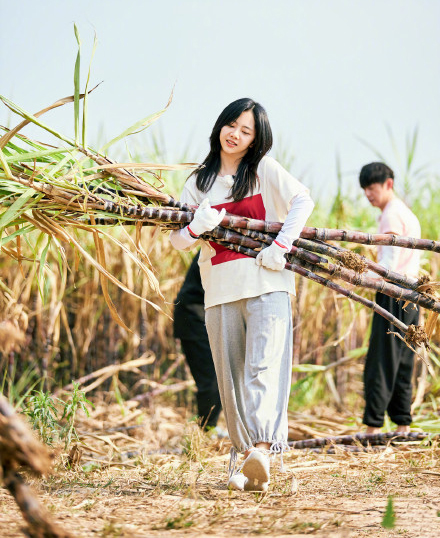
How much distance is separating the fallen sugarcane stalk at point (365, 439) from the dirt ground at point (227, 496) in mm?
69

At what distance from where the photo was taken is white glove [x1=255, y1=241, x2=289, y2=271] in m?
2.66

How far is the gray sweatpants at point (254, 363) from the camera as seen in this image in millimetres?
2617

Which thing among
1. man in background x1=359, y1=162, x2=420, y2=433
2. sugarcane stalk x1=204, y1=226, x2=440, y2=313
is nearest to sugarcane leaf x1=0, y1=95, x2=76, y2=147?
sugarcane stalk x1=204, y1=226, x2=440, y2=313

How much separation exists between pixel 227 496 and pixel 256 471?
0.14 metres

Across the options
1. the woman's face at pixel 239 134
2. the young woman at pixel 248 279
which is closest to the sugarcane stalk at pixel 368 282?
the young woman at pixel 248 279

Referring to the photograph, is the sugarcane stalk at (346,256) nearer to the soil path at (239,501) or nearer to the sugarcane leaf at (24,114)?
the soil path at (239,501)

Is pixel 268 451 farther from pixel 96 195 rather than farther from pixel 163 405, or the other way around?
pixel 163 405

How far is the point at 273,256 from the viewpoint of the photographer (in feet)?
8.73

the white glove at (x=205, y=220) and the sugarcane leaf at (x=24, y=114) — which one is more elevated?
the sugarcane leaf at (x=24, y=114)

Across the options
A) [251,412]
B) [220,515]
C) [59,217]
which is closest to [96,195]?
[59,217]

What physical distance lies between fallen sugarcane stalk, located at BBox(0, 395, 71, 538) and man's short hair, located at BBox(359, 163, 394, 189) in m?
3.12

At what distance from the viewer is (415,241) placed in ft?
9.61

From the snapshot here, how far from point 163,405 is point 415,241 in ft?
11.1

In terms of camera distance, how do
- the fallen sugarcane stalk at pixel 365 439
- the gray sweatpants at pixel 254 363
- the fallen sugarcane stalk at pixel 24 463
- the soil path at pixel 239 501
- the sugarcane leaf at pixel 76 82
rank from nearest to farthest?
the fallen sugarcane stalk at pixel 24 463
the soil path at pixel 239 501
the sugarcane leaf at pixel 76 82
the gray sweatpants at pixel 254 363
the fallen sugarcane stalk at pixel 365 439
